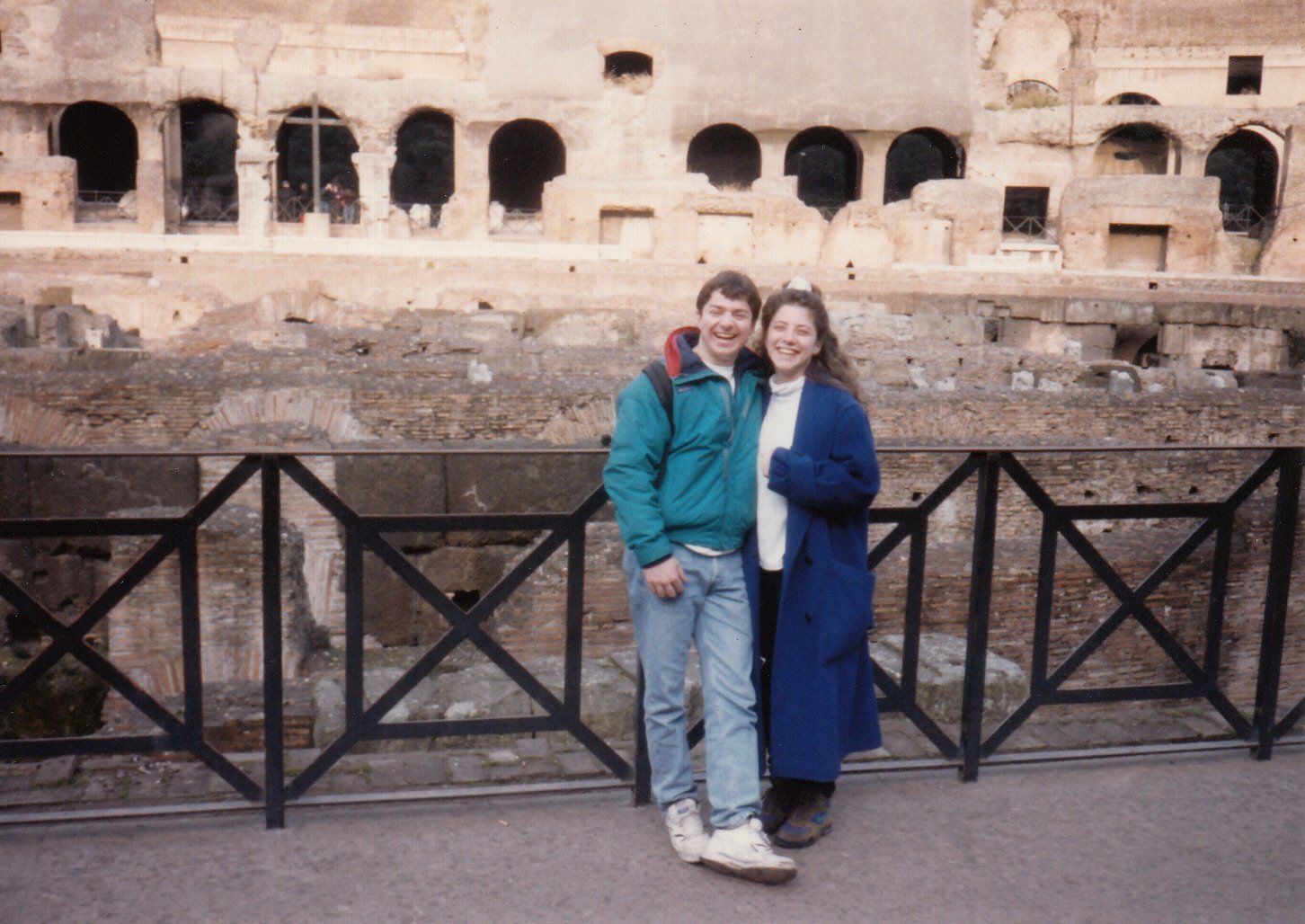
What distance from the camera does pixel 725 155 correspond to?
31031 mm

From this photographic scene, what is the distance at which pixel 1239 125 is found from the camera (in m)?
26.0

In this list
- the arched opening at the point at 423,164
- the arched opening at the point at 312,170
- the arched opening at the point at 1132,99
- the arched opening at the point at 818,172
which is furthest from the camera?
the arched opening at the point at 818,172

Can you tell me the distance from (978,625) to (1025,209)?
27646mm

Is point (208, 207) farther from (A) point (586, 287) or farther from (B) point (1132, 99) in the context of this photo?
(B) point (1132, 99)

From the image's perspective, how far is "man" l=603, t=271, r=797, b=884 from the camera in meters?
2.56

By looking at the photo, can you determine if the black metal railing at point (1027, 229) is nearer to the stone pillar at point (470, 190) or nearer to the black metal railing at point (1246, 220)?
the black metal railing at point (1246, 220)

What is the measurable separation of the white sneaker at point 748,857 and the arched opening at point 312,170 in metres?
24.6

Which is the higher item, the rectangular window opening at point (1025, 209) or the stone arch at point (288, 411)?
the rectangular window opening at point (1025, 209)

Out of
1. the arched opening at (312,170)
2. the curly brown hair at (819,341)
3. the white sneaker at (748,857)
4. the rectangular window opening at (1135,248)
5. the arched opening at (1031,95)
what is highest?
the arched opening at (1031,95)

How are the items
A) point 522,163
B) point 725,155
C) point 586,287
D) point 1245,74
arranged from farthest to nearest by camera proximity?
point 522,163, point 725,155, point 1245,74, point 586,287

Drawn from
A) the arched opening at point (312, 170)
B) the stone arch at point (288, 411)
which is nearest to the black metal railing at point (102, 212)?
the arched opening at point (312, 170)

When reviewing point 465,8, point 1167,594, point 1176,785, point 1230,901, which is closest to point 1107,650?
point 1167,594

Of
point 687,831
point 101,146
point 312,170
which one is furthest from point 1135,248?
point 101,146

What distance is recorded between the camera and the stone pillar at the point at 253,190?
23.3 meters
